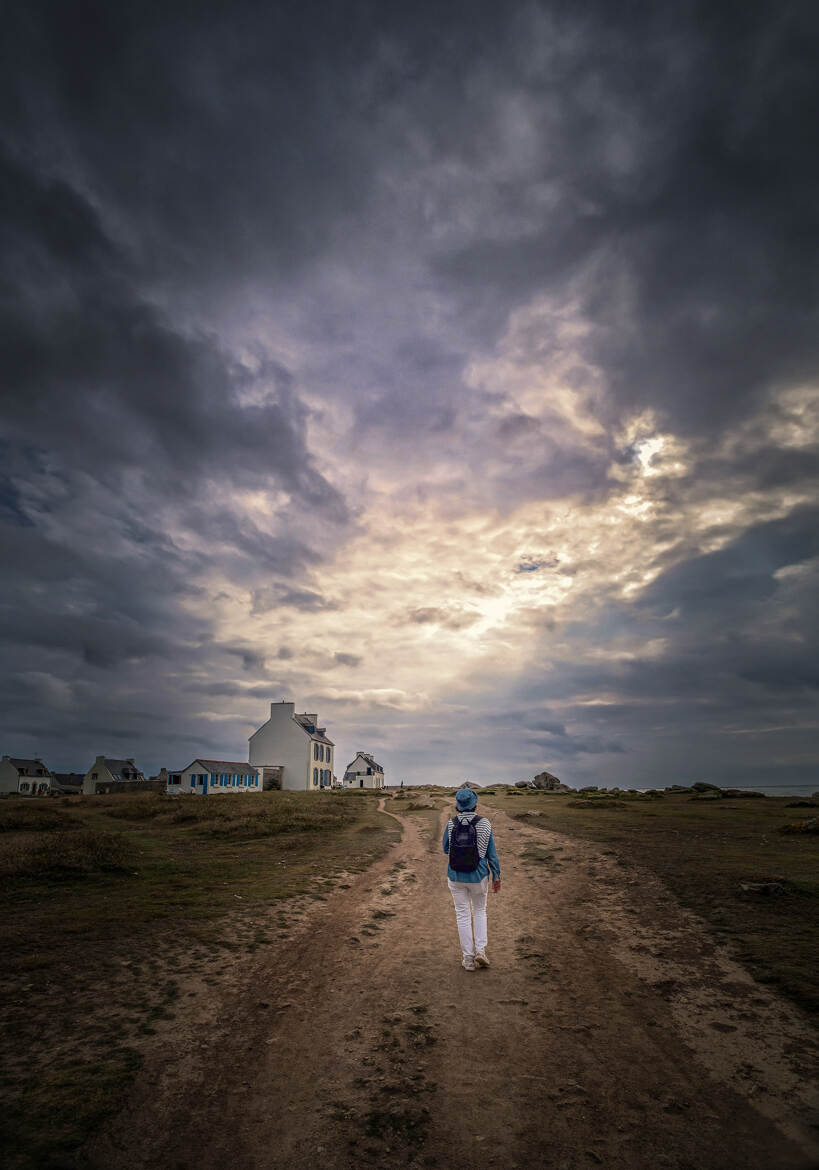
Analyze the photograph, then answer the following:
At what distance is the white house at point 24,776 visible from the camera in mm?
103875

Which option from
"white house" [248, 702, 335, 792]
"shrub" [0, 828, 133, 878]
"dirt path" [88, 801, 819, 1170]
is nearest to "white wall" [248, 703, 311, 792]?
"white house" [248, 702, 335, 792]

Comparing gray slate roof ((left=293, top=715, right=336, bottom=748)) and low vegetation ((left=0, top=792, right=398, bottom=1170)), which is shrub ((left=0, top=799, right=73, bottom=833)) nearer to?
low vegetation ((left=0, top=792, right=398, bottom=1170))

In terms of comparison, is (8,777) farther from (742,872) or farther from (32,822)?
(742,872)

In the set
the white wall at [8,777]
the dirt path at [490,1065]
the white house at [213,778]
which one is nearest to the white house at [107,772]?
the white wall at [8,777]

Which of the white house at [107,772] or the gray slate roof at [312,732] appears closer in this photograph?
the gray slate roof at [312,732]

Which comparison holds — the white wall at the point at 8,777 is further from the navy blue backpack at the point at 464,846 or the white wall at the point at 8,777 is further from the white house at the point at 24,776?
the navy blue backpack at the point at 464,846

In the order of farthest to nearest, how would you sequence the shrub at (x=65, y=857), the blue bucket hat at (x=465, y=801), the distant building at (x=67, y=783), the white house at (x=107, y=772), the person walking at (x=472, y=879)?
the distant building at (x=67, y=783) < the white house at (x=107, y=772) < the shrub at (x=65, y=857) < the blue bucket hat at (x=465, y=801) < the person walking at (x=472, y=879)

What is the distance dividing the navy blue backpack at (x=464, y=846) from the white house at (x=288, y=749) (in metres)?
64.8

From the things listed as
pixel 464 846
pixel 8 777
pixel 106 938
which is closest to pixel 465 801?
pixel 464 846

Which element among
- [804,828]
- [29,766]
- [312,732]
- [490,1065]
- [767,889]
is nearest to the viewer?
→ [490,1065]

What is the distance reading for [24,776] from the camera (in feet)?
351

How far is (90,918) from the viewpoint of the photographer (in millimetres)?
11609

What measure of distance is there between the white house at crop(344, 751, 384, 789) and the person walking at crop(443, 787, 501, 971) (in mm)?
93673

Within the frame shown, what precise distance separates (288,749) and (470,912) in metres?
66.1
